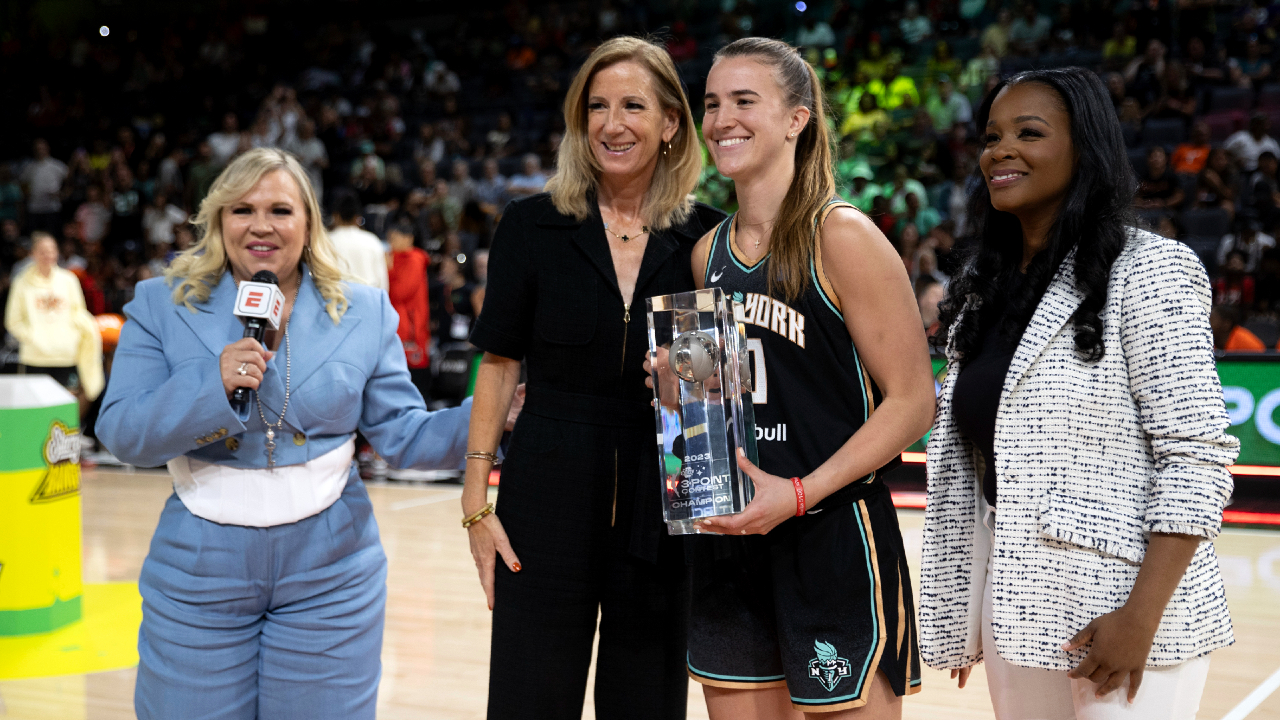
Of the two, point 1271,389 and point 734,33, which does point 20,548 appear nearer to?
point 1271,389

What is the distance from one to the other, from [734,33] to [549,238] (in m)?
11.5

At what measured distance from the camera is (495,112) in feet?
47.7

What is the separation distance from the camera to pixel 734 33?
12.9 metres

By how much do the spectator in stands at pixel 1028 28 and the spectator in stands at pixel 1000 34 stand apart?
0.05 metres

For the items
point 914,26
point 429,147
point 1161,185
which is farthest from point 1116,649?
point 429,147

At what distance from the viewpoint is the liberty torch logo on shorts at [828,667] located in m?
1.76

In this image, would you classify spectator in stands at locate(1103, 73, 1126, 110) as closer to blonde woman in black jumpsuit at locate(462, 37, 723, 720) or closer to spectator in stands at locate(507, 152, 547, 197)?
spectator in stands at locate(507, 152, 547, 197)

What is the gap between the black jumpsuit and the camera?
207 centimetres

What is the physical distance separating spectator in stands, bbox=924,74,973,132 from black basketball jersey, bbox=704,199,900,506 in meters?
9.47

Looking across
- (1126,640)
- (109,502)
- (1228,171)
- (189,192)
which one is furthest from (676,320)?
(189,192)

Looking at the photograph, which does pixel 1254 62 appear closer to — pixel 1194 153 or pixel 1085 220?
pixel 1194 153

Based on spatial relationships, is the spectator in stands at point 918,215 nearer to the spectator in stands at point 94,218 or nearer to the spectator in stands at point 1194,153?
the spectator in stands at point 1194,153

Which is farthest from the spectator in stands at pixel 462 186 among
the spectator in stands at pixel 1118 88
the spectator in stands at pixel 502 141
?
the spectator in stands at pixel 1118 88

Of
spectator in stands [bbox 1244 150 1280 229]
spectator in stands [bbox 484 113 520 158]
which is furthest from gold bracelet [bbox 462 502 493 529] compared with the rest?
spectator in stands [bbox 484 113 520 158]
